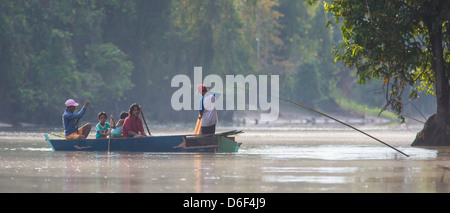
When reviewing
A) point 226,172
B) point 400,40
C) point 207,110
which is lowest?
point 226,172

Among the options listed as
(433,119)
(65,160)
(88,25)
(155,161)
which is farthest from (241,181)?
(88,25)

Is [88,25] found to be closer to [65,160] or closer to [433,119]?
[433,119]

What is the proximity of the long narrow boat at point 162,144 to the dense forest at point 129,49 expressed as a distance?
85.1ft

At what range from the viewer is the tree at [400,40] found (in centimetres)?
2584

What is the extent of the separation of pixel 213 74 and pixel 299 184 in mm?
52872

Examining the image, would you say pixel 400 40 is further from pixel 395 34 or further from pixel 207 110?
pixel 207 110

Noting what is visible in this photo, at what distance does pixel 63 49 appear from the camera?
59.3m

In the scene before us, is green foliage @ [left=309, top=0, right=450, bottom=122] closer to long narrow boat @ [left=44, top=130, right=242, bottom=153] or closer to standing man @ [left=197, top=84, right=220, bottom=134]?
standing man @ [left=197, top=84, right=220, bottom=134]

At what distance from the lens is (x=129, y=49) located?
229 ft

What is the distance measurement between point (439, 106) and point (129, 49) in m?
44.8

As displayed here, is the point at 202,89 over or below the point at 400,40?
below

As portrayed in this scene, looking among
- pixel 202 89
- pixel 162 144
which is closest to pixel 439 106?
pixel 202 89

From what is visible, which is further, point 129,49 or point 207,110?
point 129,49
